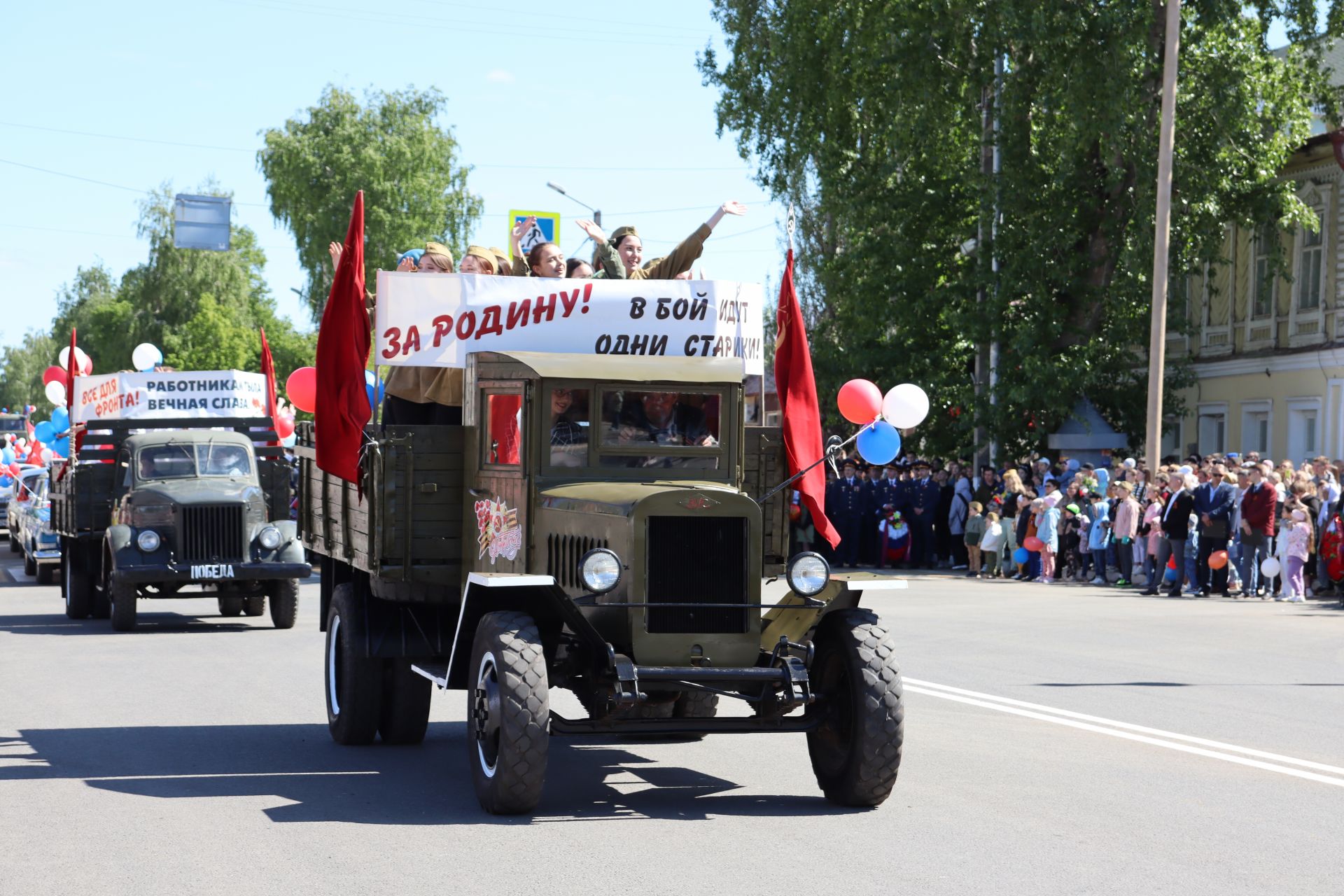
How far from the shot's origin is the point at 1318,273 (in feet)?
123

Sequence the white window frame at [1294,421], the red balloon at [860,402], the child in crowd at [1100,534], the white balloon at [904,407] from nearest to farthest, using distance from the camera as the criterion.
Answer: the white balloon at [904,407] → the red balloon at [860,402] → the child in crowd at [1100,534] → the white window frame at [1294,421]

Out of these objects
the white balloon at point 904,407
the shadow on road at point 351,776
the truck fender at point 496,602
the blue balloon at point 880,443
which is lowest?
the shadow on road at point 351,776

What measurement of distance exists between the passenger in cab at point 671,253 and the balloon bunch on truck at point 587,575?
2.59 ft

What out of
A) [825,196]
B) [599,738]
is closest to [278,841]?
[599,738]

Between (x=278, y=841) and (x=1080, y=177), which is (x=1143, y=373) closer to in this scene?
(x=1080, y=177)

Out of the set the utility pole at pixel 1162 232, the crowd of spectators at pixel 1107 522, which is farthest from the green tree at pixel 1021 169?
the crowd of spectators at pixel 1107 522

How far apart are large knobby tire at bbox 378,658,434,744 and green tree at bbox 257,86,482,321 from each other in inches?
2378

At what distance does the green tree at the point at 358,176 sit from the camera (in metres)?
70.9

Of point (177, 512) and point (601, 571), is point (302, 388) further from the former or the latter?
point (177, 512)

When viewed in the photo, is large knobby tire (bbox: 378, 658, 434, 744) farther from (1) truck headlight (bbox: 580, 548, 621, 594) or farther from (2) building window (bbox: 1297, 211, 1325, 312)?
(2) building window (bbox: 1297, 211, 1325, 312)

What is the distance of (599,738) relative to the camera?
1134cm

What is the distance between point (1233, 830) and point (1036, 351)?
2600 cm

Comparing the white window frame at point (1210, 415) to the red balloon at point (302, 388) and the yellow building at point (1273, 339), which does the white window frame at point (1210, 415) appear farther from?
the red balloon at point (302, 388)

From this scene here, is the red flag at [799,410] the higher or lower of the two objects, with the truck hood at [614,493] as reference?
higher
